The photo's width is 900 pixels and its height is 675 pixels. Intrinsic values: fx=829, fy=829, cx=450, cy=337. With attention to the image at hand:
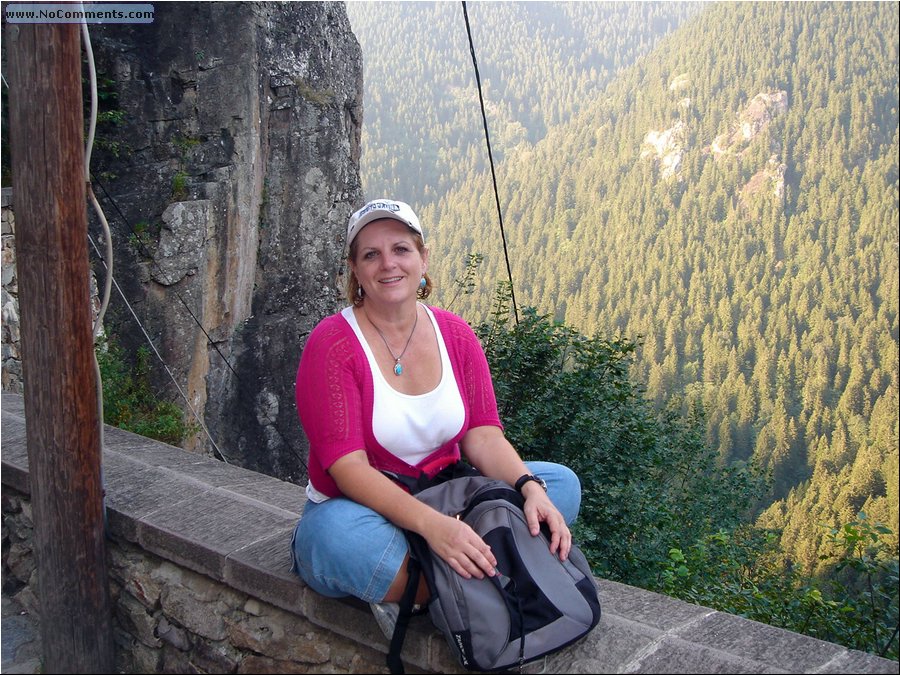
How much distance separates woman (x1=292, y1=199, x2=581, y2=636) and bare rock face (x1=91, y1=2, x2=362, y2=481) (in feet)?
20.3

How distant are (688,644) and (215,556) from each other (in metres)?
1.26

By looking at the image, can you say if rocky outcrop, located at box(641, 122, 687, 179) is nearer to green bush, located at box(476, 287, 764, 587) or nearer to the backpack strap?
green bush, located at box(476, 287, 764, 587)

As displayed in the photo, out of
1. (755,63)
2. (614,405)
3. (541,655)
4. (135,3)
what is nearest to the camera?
(541,655)

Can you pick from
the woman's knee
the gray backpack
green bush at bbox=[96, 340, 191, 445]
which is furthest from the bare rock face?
the gray backpack

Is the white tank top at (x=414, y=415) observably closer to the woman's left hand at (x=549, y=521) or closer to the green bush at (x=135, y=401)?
the woman's left hand at (x=549, y=521)

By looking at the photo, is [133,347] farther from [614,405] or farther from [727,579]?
[727,579]

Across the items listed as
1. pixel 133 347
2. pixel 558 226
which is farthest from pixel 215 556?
pixel 558 226

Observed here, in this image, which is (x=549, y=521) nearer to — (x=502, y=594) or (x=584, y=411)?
(x=502, y=594)

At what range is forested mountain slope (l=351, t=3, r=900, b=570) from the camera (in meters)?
33.8

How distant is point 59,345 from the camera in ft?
7.34

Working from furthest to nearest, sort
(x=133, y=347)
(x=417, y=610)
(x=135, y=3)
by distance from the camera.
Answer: (x=135, y=3) < (x=133, y=347) < (x=417, y=610)

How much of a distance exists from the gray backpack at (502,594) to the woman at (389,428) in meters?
0.04

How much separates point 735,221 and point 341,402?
6717cm

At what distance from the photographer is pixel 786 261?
55844 millimetres
